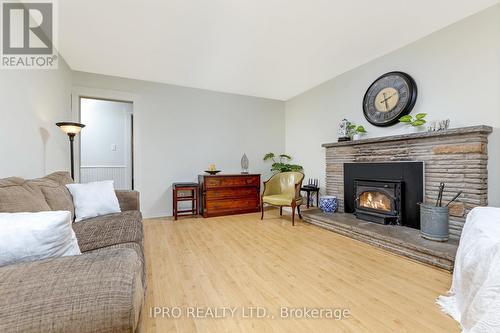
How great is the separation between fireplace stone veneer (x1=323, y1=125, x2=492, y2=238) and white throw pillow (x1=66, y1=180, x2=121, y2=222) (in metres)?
3.24

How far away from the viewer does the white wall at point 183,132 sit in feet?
12.7

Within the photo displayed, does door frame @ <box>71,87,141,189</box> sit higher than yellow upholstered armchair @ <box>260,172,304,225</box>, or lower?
higher

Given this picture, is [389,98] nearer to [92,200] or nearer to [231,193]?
[231,193]

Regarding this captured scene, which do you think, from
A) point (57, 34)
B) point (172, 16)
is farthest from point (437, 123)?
point (57, 34)

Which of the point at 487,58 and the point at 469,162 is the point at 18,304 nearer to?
the point at 469,162

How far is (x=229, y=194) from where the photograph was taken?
13.6ft

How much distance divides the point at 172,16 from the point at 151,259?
243 cm

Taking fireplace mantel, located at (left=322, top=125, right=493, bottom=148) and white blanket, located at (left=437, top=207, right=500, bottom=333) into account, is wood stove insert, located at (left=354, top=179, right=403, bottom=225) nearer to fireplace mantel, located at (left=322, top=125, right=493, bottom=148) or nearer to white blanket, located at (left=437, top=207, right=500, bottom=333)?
fireplace mantel, located at (left=322, top=125, right=493, bottom=148)

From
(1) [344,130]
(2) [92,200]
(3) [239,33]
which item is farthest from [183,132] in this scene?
(1) [344,130]

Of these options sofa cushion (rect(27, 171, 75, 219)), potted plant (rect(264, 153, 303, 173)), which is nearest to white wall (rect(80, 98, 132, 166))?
sofa cushion (rect(27, 171, 75, 219))

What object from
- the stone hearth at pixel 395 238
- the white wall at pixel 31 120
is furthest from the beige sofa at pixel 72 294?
the stone hearth at pixel 395 238

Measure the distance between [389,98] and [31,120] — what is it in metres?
4.13

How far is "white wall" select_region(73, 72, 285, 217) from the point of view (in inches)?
152

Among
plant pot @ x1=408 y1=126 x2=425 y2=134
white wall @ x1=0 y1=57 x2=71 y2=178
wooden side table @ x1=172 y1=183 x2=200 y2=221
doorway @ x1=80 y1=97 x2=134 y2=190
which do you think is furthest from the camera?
doorway @ x1=80 y1=97 x2=134 y2=190
